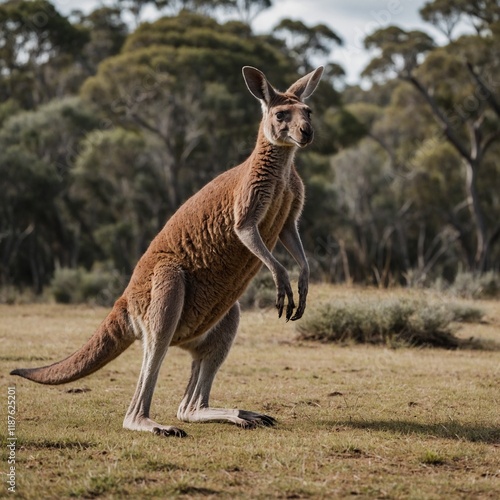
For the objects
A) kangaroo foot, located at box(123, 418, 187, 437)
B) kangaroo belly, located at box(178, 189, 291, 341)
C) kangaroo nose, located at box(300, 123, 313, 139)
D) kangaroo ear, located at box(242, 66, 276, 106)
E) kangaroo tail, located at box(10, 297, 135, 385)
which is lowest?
kangaroo foot, located at box(123, 418, 187, 437)

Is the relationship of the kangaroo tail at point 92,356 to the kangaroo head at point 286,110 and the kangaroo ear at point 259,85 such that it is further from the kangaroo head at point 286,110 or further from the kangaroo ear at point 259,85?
the kangaroo ear at point 259,85

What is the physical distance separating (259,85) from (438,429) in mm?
2585

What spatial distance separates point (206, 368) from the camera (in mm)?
6078

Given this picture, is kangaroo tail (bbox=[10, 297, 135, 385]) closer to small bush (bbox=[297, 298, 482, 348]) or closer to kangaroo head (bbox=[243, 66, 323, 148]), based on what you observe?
kangaroo head (bbox=[243, 66, 323, 148])

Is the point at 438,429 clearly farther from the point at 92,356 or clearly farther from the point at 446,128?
the point at 446,128

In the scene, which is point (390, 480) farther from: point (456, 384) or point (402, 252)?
point (402, 252)

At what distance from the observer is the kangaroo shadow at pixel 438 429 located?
5555 millimetres

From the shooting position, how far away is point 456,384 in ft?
25.2

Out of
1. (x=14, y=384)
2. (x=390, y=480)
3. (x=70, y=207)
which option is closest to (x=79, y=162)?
(x=70, y=207)

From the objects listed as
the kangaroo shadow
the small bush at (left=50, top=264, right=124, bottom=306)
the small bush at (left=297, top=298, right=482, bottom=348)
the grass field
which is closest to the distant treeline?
the small bush at (left=50, top=264, right=124, bottom=306)

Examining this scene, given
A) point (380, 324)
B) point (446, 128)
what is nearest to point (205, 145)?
point (446, 128)

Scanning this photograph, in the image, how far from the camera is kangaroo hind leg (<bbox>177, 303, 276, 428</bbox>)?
19.6 feet

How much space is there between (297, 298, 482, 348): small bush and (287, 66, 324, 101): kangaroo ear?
4.86 meters

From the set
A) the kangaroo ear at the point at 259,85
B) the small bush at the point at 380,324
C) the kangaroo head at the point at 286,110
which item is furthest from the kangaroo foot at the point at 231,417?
the small bush at the point at 380,324
